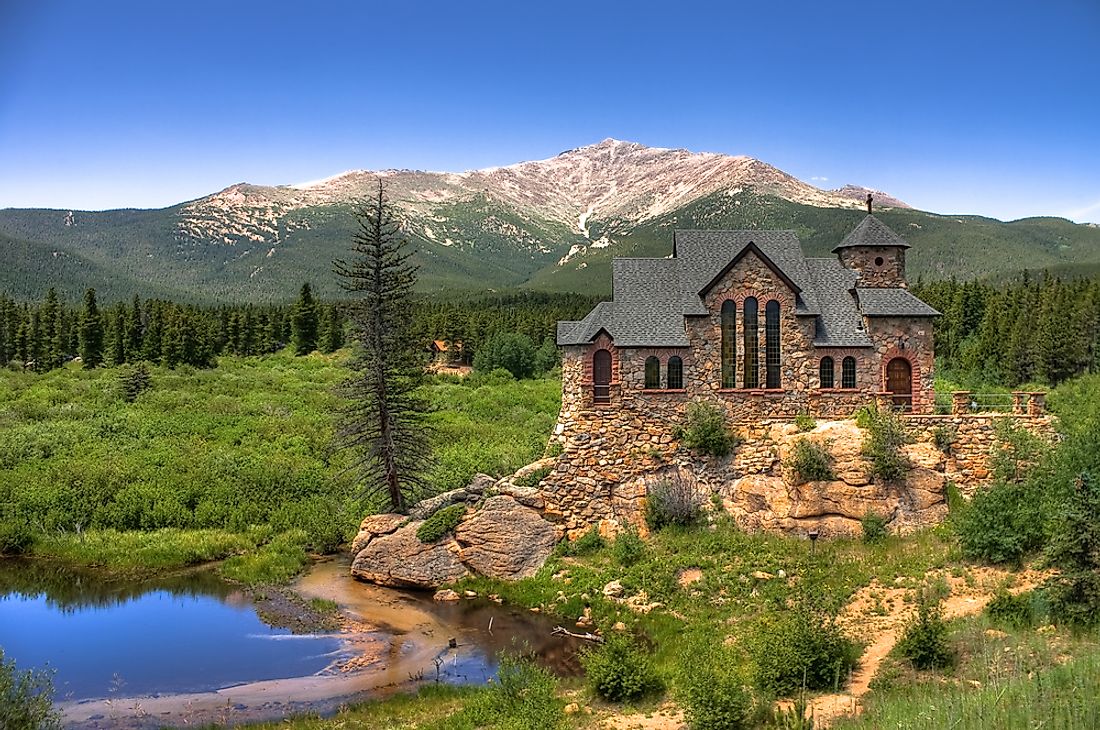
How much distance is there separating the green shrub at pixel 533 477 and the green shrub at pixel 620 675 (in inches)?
461

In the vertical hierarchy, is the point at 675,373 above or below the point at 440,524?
above

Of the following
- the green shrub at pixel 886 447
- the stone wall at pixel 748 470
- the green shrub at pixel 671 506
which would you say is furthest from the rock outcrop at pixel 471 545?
the green shrub at pixel 886 447

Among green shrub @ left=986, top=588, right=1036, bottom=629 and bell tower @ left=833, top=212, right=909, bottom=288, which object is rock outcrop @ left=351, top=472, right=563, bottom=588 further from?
bell tower @ left=833, top=212, right=909, bottom=288

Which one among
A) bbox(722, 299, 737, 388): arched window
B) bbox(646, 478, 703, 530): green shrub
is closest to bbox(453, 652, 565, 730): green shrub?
bbox(646, 478, 703, 530): green shrub

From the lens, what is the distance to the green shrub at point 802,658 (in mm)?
16594

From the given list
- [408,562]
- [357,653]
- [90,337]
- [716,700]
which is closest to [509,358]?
[90,337]

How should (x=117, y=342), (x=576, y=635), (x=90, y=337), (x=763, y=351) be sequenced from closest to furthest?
(x=576, y=635) → (x=763, y=351) → (x=90, y=337) → (x=117, y=342)

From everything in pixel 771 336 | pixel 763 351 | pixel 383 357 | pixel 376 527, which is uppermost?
pixel 771 336

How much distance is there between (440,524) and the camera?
28828 millimetres

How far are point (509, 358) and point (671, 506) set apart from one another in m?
57.1

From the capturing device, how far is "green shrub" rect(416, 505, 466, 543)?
28719 millimetres

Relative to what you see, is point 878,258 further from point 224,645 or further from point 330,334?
point 330,334

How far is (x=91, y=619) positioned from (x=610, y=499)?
1746 centimetres

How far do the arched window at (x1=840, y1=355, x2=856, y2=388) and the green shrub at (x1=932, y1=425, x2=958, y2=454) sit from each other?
3434 mm
